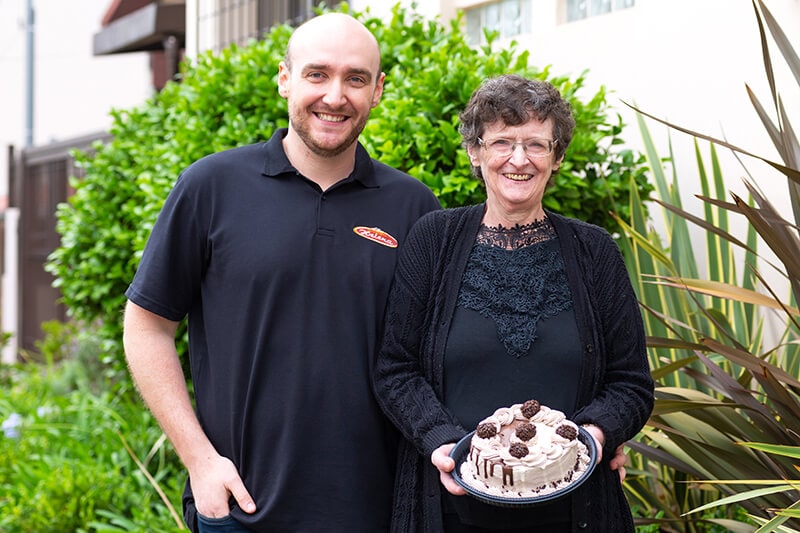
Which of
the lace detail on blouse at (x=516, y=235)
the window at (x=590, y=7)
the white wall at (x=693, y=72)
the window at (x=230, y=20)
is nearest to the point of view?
the lace detail on blouse at (x=516, y=235)

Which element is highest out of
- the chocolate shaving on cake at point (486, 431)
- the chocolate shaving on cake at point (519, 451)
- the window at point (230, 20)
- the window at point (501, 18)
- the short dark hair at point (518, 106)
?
the window at point (230, 20)

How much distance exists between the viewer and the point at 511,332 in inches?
95.5

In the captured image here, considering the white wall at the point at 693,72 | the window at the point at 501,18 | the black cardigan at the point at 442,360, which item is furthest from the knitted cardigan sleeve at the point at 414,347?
the window at the point at 501,18

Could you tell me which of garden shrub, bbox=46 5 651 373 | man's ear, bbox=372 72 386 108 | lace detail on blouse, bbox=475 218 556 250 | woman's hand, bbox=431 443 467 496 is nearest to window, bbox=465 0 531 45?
garden shrub, bbox=46 5 651 373

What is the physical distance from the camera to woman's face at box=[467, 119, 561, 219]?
2477mm

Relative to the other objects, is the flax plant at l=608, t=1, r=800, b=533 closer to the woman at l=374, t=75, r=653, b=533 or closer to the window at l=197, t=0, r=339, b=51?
the woman at l=374, t=75, r=653, b=533

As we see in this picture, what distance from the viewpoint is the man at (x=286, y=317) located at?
259cm

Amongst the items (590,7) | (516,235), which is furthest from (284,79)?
(590,7)

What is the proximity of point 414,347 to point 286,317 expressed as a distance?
343mm

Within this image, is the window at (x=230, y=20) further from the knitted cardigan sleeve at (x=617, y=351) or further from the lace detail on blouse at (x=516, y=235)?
the knitted cardigan sleeve at (x=617, y=351)

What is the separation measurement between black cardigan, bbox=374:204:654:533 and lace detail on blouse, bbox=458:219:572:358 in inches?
1.1

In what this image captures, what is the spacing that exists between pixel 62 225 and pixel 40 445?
136cm

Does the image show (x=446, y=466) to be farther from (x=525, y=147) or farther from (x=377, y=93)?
(x=377, y=93)

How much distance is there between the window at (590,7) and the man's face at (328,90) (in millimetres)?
3027
